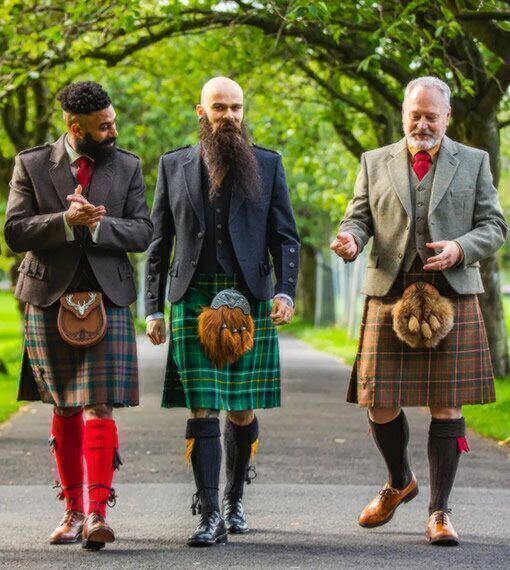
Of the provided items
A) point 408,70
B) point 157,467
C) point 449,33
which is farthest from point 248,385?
point 408,70

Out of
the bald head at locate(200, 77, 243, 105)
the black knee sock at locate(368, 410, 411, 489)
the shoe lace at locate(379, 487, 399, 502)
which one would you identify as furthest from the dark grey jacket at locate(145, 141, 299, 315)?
the shoe lace at locate(379, 487, 399, 502)

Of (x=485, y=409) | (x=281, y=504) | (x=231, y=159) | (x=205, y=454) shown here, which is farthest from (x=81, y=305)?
(x=485, y=409)

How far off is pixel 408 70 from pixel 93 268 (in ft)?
34.5

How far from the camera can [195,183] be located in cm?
671

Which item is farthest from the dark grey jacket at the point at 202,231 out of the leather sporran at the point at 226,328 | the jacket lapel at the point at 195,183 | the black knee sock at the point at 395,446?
the black knee sock at the point at 395,446

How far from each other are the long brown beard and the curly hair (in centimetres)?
51

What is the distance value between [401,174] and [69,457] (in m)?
1.93

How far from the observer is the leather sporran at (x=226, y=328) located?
6.45 metres

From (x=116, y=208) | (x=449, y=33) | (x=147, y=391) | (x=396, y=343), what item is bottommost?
(x=147, y=391)

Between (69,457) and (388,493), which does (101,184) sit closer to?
(69,457)

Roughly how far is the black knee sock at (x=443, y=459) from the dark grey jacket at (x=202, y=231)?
911mm

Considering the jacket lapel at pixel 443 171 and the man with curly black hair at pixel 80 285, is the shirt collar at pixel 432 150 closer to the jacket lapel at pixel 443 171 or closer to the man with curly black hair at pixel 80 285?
the jacket lapel at pixel 443 171

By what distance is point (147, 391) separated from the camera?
17172 mm

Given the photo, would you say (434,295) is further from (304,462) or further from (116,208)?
(304,462)
